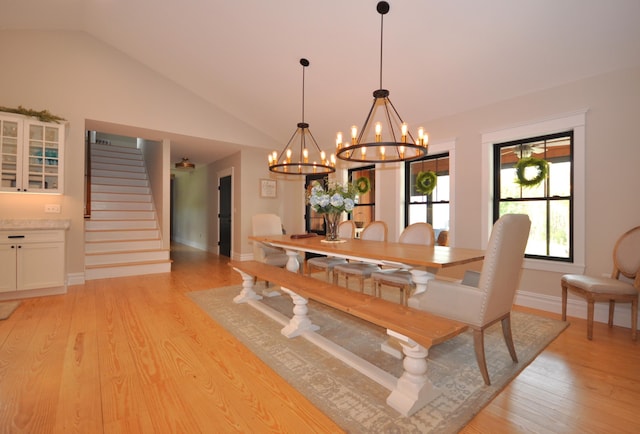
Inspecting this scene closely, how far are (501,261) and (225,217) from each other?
6.26 m

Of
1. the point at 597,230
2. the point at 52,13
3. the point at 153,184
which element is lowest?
the point at 597,230

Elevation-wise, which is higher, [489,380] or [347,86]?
[347,86]

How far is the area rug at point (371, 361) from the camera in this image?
1.53 metres

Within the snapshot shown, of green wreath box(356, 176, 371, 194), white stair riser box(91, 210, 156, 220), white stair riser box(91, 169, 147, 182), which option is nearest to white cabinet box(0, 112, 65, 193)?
white stair riser box(91, 210, 156, 220)

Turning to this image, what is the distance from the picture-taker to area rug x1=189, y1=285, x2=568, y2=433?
Result: 1529mm

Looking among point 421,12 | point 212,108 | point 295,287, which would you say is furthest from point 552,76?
point 212,108

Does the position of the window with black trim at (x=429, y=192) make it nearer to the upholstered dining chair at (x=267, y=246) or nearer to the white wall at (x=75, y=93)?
the upholstered dining chair at (x=267, y=246)

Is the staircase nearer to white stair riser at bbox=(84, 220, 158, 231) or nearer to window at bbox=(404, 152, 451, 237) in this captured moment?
white stair riser at bbox=(84, 220, 158, 231)

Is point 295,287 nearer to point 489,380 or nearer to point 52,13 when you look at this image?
point 489,380

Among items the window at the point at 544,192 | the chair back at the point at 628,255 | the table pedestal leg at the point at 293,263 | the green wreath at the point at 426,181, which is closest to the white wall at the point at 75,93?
the table pedestal leg at the point at 293,263

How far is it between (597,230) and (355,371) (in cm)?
292

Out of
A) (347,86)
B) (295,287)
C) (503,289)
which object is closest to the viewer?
(503,289)

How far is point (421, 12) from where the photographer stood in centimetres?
286

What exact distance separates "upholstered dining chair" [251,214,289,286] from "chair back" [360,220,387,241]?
3.73 ft
